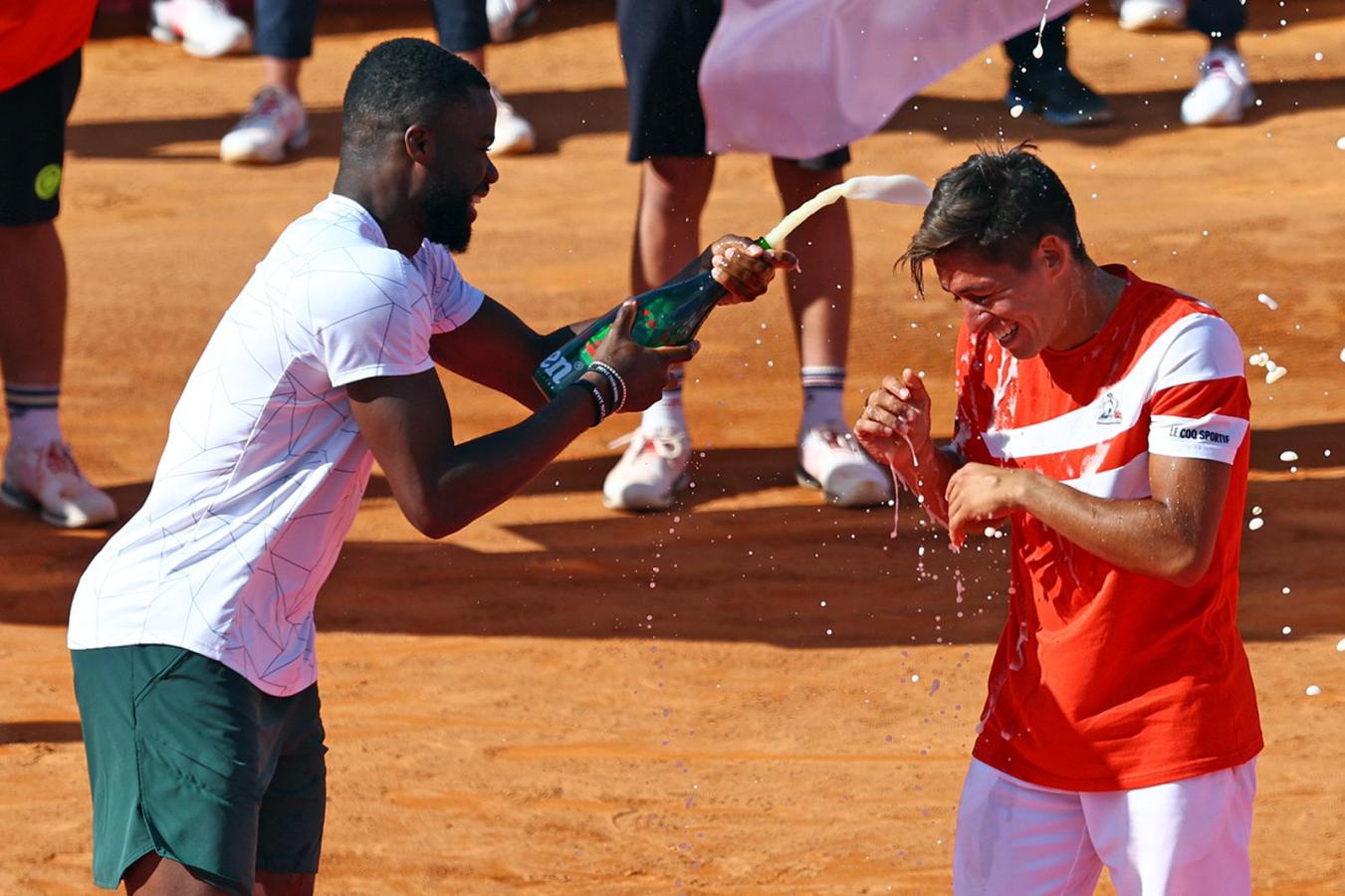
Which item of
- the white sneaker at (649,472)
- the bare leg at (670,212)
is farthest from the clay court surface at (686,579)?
the bare leg at (670,212)

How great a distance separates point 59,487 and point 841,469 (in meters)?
2.50

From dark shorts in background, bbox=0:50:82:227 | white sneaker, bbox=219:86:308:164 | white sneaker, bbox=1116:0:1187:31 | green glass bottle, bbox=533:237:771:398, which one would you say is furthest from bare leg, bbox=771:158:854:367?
white sneaker, bbox=1116:0:1187:31

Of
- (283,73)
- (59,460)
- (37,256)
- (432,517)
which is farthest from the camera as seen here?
(283,73)

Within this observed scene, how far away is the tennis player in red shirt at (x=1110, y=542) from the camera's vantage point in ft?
9.27

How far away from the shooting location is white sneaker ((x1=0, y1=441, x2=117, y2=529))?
6.22m

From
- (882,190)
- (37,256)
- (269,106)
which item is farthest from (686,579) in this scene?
→ (269,106)

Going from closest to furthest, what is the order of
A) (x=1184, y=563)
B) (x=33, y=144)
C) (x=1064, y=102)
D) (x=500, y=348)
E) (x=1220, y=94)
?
(x=1184, y=563), (x=500, y=348), (x=33, y=144), (x=1220, y=94), (x=1064, y=102)

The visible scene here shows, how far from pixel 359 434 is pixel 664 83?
350 centimetres

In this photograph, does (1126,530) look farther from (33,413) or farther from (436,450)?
(33,413)

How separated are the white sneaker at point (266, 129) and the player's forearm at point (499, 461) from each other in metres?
7.04

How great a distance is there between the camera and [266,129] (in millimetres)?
9742

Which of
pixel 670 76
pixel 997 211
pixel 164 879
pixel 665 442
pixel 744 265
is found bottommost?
pixel 665 442

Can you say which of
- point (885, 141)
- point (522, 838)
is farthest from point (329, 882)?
point (885, 141)

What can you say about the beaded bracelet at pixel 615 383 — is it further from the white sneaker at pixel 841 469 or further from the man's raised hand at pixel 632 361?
the white sneaker at pixel 841 469
